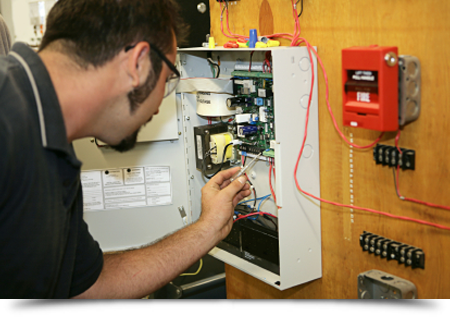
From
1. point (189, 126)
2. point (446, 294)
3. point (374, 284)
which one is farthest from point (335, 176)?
point (189, 126)

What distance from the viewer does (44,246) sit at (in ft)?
3.28

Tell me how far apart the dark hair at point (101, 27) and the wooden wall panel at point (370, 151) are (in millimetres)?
704

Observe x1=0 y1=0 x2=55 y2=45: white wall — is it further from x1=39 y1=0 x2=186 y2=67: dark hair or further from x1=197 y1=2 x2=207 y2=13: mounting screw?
x1=39 y1=0 x2=186 y2=67: dark hair

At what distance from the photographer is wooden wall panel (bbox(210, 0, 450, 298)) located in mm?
1309

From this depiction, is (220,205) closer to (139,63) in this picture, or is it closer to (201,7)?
(139,63)

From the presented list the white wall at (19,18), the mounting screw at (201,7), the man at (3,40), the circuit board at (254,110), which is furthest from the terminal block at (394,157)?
the white wall at (19,18)

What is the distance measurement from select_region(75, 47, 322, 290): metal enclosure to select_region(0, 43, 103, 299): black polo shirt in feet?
2.64

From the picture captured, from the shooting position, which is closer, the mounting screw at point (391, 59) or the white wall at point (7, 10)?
the mounting screw at point (391, 59)

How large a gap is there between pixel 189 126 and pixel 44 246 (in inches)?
48.5

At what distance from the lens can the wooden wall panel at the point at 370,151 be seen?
4.29 feet

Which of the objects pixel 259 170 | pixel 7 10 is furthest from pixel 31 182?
pixel 7 10

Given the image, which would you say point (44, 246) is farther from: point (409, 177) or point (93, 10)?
point (409, 177)

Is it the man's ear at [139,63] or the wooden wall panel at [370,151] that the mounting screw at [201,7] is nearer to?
the wooden wall panel at [370,151]

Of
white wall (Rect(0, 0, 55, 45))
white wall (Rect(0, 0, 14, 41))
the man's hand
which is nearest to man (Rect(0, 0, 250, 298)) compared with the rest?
the man's hand
